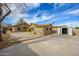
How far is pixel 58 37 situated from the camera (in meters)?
2.32

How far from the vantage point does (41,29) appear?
234cm

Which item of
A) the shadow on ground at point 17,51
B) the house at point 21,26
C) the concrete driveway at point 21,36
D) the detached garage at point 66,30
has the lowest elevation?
the shadow on ground at point 17,51

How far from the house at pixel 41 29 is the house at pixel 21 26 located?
0.25 feet

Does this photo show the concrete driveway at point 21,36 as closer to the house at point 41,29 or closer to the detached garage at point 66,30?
the house at point 41,29

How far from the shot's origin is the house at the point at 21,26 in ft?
7.46

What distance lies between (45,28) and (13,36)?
0.41 metres

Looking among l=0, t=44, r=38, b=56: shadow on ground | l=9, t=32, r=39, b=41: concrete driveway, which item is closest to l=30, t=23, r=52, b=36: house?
l=9, t=32, r=39, b=41: concrete driveway

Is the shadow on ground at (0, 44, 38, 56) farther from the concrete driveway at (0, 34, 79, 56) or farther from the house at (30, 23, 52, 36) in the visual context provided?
the house at (30, 23, 52, 36)

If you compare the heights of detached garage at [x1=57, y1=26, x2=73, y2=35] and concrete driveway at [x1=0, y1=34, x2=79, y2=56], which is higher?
detached garage at [x1=57, y1=26, x2=73, y2=35]

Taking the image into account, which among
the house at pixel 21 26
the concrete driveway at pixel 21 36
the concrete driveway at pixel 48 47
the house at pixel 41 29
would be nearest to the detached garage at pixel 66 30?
the concrete driveway at pixel 48 47

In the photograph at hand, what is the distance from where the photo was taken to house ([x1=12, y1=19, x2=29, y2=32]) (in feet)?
7.46

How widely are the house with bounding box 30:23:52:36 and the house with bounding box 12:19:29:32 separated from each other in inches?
3.0

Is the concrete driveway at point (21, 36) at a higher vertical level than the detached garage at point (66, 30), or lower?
lower

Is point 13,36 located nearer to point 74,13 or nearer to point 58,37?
point 58,37
